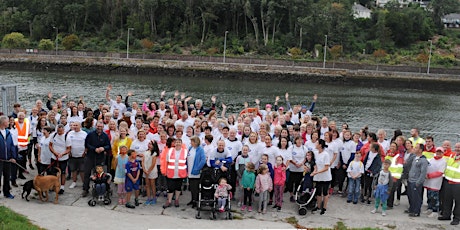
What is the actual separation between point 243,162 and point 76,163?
12.5 ft

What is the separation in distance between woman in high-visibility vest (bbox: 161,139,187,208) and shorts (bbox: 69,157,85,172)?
6.84 feet

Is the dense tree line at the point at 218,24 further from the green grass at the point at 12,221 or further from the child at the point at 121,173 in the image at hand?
the green grass at the point at 12,221

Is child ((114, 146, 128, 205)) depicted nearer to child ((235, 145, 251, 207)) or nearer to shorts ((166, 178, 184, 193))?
shorts ((166, 178, 184, 193))

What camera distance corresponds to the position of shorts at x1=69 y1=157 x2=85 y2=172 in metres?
10.4

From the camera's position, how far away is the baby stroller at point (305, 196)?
31.4 feet

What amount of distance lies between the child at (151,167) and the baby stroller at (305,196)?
305 cm

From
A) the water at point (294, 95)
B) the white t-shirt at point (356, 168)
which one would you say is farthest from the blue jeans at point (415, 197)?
the water at point (294, 95)

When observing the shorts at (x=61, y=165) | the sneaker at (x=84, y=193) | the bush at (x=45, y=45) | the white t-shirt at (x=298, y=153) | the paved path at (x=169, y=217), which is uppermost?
the bush at (x=45, y=45)

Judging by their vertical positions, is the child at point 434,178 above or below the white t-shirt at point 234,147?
below

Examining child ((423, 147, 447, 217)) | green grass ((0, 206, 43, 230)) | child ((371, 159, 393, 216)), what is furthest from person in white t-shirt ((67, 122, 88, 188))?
child ((423, 147, 447, 217))

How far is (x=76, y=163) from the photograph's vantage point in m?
10.4

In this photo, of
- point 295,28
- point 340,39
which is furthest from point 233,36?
point 340,39

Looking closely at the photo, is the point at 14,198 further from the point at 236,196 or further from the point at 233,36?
the point at 233,36

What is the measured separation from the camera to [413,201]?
9766 mm
